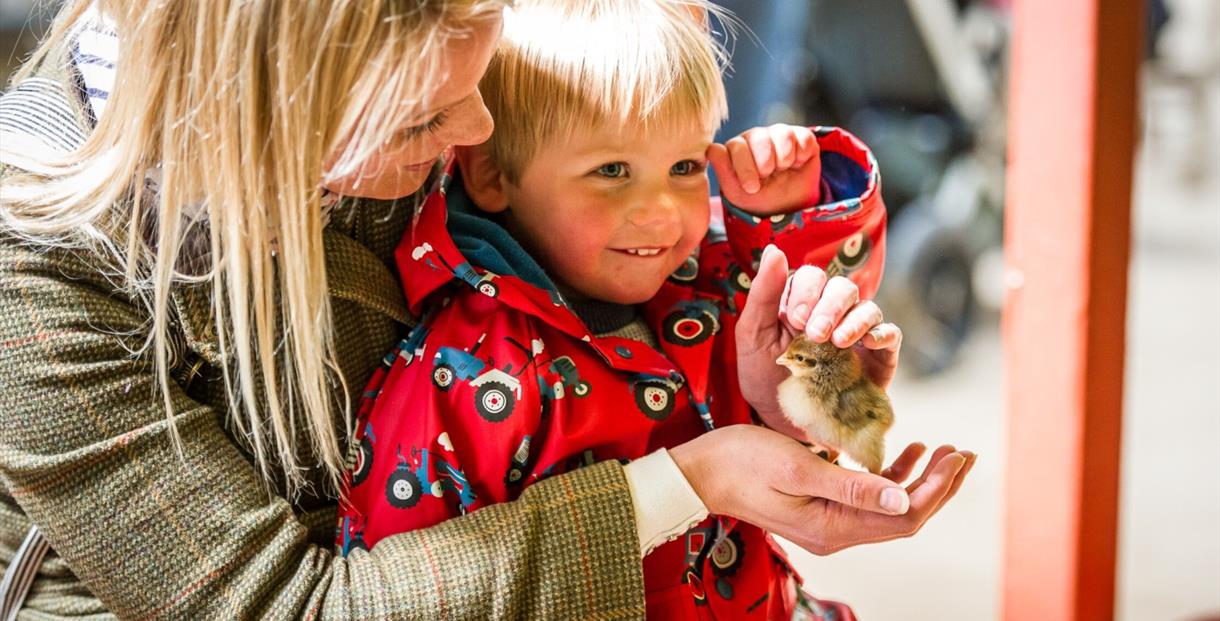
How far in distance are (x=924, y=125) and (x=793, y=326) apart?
6.31ft

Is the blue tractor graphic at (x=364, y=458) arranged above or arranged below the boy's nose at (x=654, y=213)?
below

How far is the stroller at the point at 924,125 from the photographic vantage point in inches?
91.0

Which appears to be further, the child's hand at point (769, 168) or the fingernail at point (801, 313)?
the child's hand at point (769, 168)

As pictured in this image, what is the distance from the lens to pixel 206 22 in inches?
30.8

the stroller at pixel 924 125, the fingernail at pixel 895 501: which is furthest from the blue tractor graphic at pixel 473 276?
the stroller at pixel 924 125

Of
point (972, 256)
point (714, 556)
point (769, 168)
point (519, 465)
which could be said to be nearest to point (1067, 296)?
point (769, 168)

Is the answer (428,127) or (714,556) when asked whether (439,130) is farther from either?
(714,556)

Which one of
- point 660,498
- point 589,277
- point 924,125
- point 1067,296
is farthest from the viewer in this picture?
point 924,125

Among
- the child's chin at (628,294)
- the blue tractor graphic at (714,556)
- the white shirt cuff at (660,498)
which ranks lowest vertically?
the blue tractor graphic at (714,556)

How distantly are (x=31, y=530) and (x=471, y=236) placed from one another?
1.45 feet

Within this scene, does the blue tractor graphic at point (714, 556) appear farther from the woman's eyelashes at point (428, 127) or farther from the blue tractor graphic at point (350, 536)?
the woman's eyelashes at point (428, 127)

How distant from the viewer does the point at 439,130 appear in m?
0.87

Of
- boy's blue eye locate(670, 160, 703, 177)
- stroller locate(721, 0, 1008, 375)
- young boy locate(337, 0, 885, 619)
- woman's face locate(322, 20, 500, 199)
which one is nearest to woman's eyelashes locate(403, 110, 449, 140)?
woman's face locate(322, 20, 500, 199)

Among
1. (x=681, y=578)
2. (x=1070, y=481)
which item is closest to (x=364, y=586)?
(x=681, y=578)
